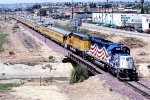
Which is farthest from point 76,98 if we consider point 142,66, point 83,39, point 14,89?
point 83,39

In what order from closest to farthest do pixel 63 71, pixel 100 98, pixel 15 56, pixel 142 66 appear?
pixel 100 98 < pixel 142 66 < pixel 63 71 < pixel 15 56

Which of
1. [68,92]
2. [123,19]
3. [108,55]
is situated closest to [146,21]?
[123,19]

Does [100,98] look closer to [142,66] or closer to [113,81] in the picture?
[113,81]

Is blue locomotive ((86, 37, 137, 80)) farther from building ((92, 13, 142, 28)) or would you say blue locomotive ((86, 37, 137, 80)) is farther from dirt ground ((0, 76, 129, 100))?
building ((92, 13, 142, 28))

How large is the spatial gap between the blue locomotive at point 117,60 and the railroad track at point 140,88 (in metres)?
1.40

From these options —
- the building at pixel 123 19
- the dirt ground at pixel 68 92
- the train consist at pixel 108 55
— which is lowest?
the building at pixel 123 19

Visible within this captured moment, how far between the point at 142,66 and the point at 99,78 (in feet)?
36.9

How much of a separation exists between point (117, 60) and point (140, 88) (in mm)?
5192

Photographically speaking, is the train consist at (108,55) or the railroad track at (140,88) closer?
the railroad track at (140,88)

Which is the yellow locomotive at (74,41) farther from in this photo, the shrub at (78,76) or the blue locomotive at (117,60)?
the shrub at (78,76)

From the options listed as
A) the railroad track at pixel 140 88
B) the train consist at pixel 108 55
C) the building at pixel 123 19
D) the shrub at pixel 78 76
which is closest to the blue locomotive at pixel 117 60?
the train consist at pixel 108 55

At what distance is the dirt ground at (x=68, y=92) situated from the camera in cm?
3158

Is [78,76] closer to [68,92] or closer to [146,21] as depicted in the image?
[68,92]

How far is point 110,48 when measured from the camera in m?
41.4
